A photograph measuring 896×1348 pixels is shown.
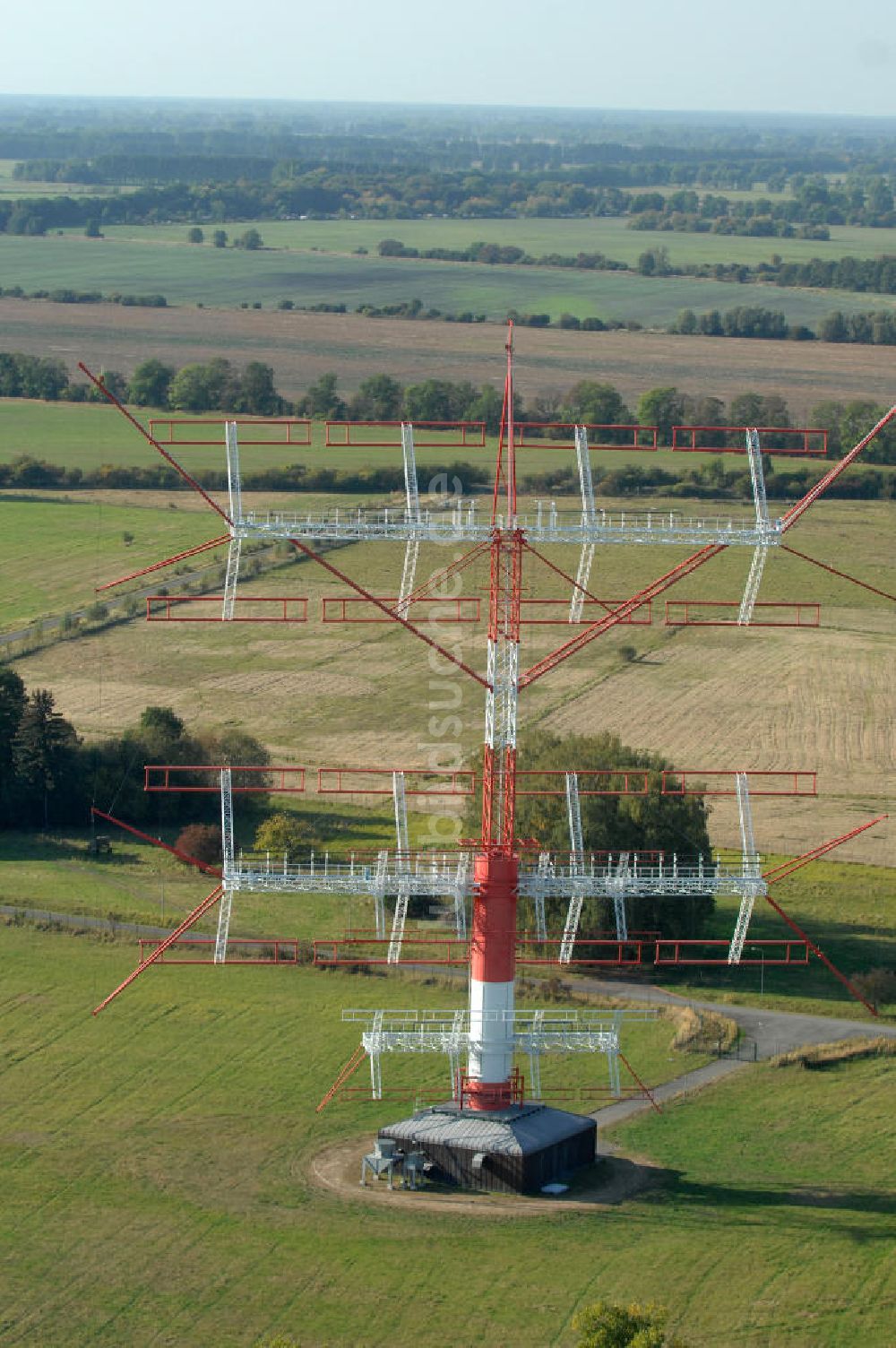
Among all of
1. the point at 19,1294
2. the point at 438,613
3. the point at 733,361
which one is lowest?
the point at 19,1294

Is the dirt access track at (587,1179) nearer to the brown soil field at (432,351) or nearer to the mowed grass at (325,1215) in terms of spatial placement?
the mowed grass at (325,1215)

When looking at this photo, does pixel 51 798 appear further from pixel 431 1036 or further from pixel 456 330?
pixel 456 330

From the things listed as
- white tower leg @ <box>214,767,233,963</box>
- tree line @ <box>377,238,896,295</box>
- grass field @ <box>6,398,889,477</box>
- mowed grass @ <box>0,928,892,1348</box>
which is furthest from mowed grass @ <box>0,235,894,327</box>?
white tower leg @ <box>214,767,233,963</box>

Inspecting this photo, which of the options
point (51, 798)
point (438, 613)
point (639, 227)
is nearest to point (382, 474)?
point (438, 613)

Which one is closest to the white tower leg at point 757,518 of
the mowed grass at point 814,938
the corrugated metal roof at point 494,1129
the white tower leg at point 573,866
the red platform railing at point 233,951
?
the white tower leg at point 573,866

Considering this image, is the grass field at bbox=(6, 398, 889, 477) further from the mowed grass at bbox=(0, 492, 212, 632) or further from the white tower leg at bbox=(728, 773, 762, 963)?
the white tower leg at bbox=(728, 773, 762, 963)

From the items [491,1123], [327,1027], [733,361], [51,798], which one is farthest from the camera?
[733,361]
